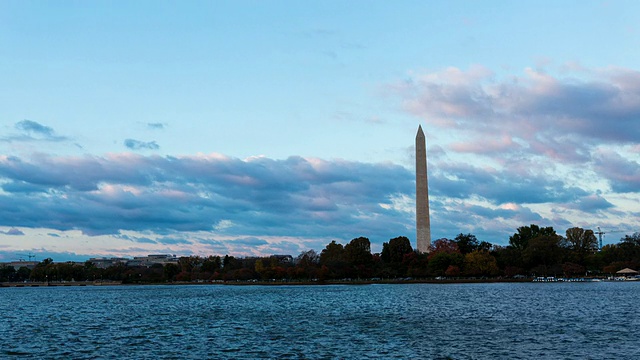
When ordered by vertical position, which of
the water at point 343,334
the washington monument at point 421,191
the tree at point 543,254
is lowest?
the water at point 343,334

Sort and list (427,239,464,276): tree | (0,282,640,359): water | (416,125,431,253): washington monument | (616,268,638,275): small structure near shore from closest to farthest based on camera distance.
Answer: (0,282,640,359): water, (416,125,431,253): washington monument, (616,268,638,275): small structure near shore, (427,239,464,276): tree

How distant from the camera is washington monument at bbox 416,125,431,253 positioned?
17575cm

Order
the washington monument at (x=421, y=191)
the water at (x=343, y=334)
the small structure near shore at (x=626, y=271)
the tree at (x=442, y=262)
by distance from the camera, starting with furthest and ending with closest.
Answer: the tree at (x=442, y=262), the small structure near shore at (x=626, y=271), the washington monument at (x=421, y=191), the water at (x=343, y=334)

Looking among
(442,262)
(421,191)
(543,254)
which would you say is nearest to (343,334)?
(421,191)

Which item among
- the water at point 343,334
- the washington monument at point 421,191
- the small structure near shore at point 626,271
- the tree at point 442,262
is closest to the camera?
the water at point 343,334

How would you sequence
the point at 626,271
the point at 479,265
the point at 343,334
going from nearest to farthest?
the point at 343,334 → the point at 626,271 → the point at 479,265

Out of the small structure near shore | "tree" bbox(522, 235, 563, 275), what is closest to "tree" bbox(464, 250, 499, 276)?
"tree" bbox(522, 235, 563, 275)

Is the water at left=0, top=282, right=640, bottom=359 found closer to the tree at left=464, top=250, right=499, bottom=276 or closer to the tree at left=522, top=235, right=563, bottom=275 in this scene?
the tree at left=464, top=250, right=499, bottom=276

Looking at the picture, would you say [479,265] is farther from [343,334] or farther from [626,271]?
[343,334]

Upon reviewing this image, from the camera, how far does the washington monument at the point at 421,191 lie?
176m

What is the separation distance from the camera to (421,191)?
178 metres

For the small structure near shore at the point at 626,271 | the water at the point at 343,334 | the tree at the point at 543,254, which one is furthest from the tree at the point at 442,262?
the water at the point at 343,334

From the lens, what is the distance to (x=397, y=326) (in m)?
57.7

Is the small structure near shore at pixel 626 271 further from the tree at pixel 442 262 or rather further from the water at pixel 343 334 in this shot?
the water at pixel 343 334
